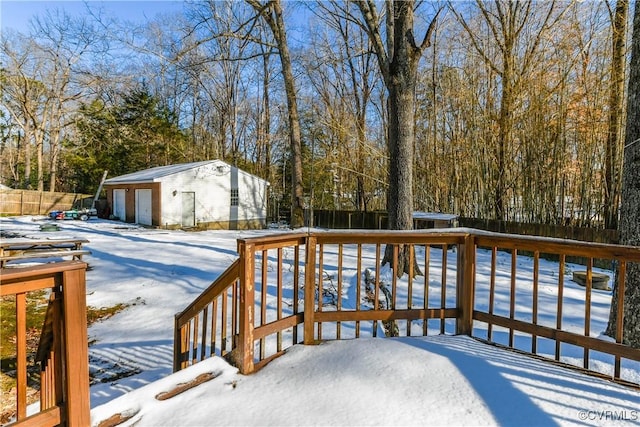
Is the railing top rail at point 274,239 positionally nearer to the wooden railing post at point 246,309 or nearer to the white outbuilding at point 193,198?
the wooden railing post at point 246,309

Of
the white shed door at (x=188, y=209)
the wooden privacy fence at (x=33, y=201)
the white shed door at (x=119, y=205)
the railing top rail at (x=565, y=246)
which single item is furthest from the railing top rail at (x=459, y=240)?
the wooden privacy fence at (x=33, y=201)

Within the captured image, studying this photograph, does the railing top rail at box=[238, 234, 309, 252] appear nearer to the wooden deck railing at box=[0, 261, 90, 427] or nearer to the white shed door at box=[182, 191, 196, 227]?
the wooden deck railing at box=[0, 261, 90, 427]

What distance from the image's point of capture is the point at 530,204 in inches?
374

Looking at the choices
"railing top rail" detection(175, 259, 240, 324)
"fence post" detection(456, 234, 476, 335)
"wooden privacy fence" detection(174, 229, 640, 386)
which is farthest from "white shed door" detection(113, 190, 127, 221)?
"fence post" detection(456, 234, 476, 335)

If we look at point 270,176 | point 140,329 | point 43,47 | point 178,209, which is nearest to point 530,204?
point 140,329

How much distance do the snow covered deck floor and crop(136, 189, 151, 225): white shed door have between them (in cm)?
1417

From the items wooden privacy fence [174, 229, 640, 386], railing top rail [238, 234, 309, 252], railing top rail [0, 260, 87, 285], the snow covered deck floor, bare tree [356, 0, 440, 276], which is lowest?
the snow covered deck floor

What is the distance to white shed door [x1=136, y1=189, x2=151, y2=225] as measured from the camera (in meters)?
14.7

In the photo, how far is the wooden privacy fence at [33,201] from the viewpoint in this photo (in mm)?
17672

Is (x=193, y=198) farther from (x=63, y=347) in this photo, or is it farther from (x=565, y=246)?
(x=565, y=246)

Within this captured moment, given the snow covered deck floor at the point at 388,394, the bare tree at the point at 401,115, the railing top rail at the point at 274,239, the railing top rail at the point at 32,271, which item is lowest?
the snow covered deck floor at the point at 388,394

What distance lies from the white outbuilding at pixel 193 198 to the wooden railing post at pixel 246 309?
1327 centimetres

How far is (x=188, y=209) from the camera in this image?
49.3 ft

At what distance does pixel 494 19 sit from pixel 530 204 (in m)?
5.47
